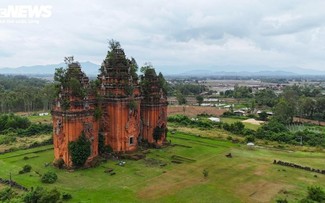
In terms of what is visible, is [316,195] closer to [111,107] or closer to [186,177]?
[186,177]

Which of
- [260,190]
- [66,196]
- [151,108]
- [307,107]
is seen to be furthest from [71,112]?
[307,107]

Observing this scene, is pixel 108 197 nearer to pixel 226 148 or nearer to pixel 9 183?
pixel 9 183

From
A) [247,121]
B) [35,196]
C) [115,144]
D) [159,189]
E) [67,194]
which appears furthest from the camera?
[247,121]

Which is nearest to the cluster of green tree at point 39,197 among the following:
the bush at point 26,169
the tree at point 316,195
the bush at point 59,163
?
the bush at point 26,169

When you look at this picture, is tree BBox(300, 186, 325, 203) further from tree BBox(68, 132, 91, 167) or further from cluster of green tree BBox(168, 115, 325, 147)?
cluster of green tree BBox(168, 115, 325, 147)

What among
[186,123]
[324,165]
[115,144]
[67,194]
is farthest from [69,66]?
[186,123]
